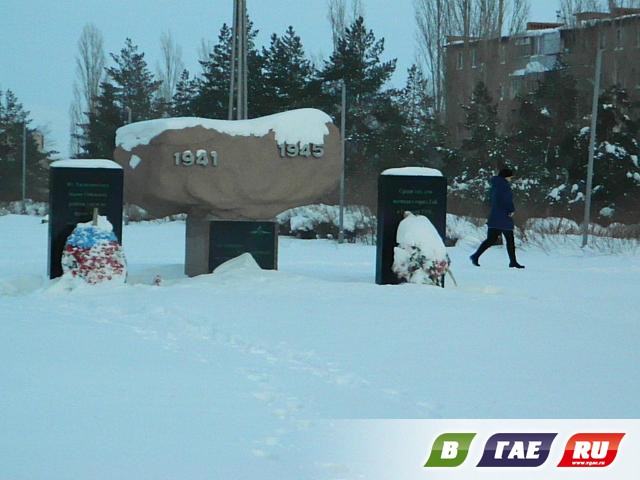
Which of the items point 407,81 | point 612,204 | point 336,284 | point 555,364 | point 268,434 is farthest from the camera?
point 407,81

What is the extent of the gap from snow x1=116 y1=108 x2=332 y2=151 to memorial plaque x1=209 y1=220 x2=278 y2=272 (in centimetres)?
114

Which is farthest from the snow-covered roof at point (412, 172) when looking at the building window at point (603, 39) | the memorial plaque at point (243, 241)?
the building window at point (603, 39)

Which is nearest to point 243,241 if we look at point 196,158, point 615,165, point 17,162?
point 196,158

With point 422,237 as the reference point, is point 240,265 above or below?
below

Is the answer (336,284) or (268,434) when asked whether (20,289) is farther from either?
(268,434)

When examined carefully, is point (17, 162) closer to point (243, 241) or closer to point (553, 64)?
point (553, 64)

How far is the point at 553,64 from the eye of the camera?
144 feet

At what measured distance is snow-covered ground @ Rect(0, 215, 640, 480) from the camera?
4.76 m

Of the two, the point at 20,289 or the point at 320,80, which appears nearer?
the point at 20,289

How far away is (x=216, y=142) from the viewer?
496 inches

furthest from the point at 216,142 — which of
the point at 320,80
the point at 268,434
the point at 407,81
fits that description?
the point at 407,81

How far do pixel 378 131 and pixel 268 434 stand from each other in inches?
1238

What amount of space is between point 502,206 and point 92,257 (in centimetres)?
580

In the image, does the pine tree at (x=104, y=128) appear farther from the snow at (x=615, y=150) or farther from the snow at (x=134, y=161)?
the snow at (x=134, y=161)
